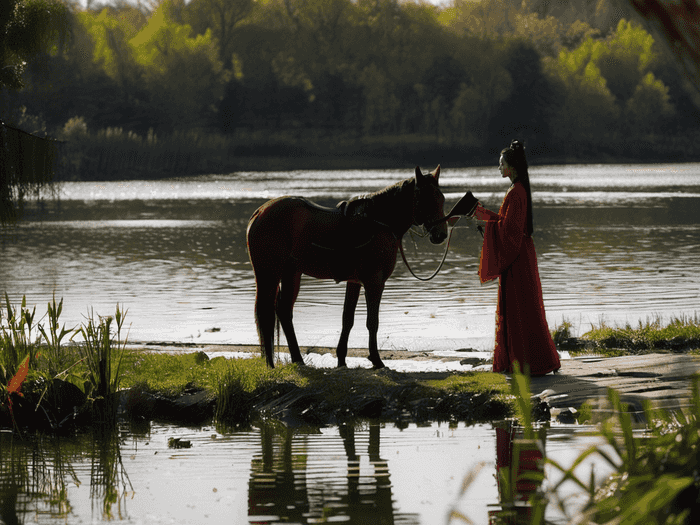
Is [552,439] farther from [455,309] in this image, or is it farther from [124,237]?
[124,237]

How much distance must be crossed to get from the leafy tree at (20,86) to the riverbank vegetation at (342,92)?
55.1 meters

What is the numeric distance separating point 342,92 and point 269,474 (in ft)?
331

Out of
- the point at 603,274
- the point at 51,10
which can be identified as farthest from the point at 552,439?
the point at 603,274

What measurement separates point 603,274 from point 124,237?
14.1 meters

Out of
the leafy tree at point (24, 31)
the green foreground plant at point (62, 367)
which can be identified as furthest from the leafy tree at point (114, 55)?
the green foreground plant at point (62, 367)

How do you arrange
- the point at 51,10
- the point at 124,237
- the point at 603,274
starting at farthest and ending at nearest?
the point at 124,237 → the point at 603,274 → the point at 51,10

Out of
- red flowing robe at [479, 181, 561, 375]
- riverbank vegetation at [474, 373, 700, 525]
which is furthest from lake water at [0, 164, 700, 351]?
riverbank vegetation at [474, 373, 700, 525]

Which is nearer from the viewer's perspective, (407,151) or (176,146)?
(176,146)

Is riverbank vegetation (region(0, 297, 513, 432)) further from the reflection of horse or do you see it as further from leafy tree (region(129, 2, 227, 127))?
leafy tree (region(129, 2, 227, 127))

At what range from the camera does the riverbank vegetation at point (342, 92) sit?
8550 cm

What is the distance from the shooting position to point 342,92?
104m

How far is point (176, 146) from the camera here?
67062 millimetres

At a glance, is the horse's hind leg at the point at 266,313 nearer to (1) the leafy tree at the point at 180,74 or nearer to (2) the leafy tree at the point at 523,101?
(1) the leafy tree at the point at 180,74

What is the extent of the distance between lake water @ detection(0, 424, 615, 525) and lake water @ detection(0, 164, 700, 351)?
185cm
